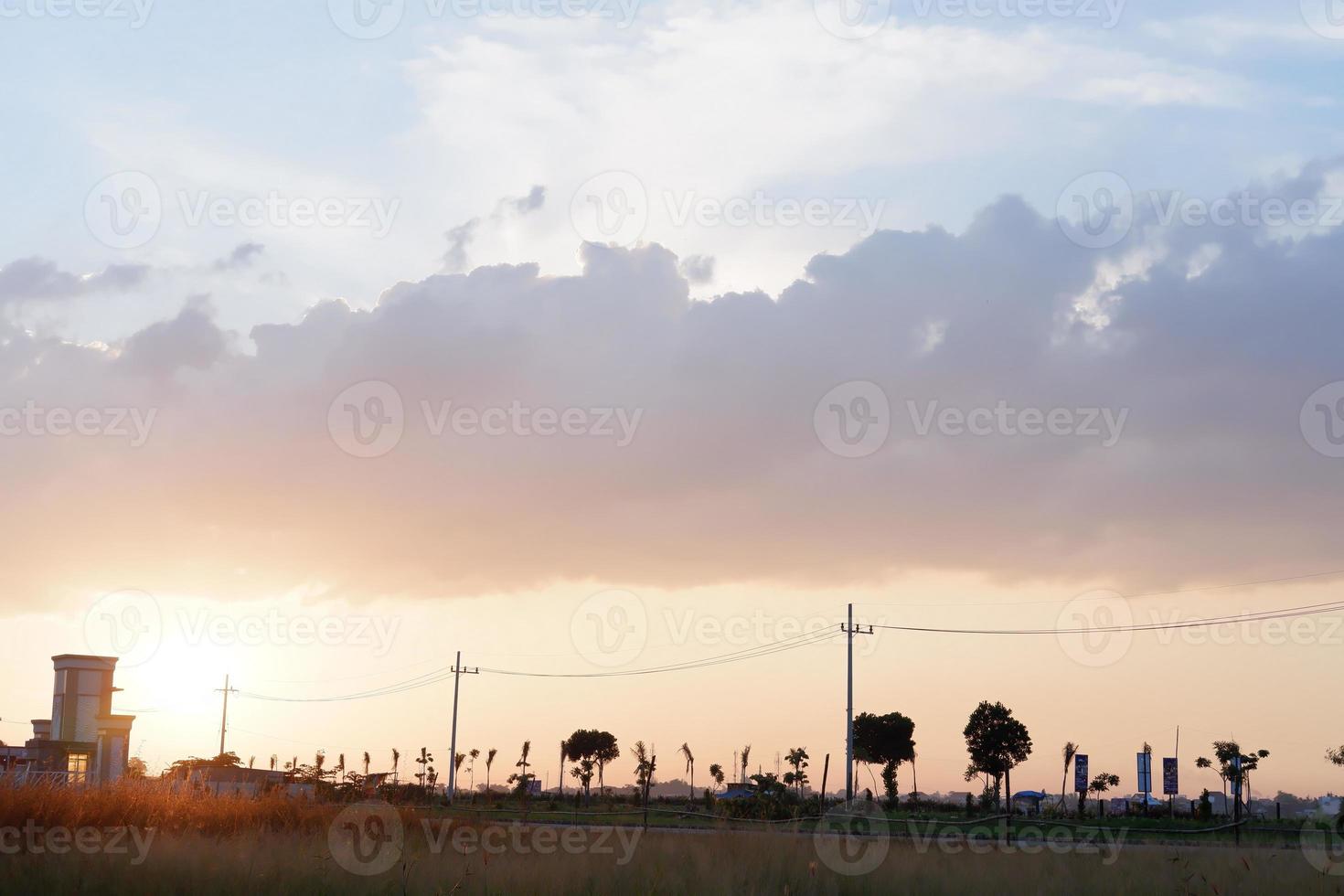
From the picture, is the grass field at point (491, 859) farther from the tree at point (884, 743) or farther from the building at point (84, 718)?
the tree at point (884, 743)

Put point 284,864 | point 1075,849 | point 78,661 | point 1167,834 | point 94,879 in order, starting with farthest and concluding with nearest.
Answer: point 78,661 → point 1167,834 → point 1075,849 → point 284,864 → point 94,879

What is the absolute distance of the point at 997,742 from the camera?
350 ft

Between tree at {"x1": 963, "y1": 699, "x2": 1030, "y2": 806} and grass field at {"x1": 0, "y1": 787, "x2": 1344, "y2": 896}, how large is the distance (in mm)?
84913

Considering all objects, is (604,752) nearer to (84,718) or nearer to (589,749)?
(589,749)

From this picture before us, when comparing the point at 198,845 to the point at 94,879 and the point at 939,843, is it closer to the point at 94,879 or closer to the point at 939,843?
the point at 94,879

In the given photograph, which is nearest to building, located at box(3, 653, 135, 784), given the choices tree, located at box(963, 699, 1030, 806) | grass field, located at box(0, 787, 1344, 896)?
grass field, located at box(0, 787, 1344, 896)

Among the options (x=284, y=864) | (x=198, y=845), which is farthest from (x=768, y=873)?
(x=198, y=845)

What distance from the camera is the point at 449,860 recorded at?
1831 centimetres

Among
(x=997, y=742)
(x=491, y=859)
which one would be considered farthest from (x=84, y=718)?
(x=997, y=742)

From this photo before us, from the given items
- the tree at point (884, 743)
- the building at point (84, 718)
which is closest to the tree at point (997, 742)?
the tree at point (884, 743)

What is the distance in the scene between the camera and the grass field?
16062 millimetres

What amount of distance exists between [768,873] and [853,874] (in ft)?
4.86

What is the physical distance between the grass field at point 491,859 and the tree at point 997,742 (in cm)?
8491

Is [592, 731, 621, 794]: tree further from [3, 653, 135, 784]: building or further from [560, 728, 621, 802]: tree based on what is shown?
[3, 653, 135, 784]: building
